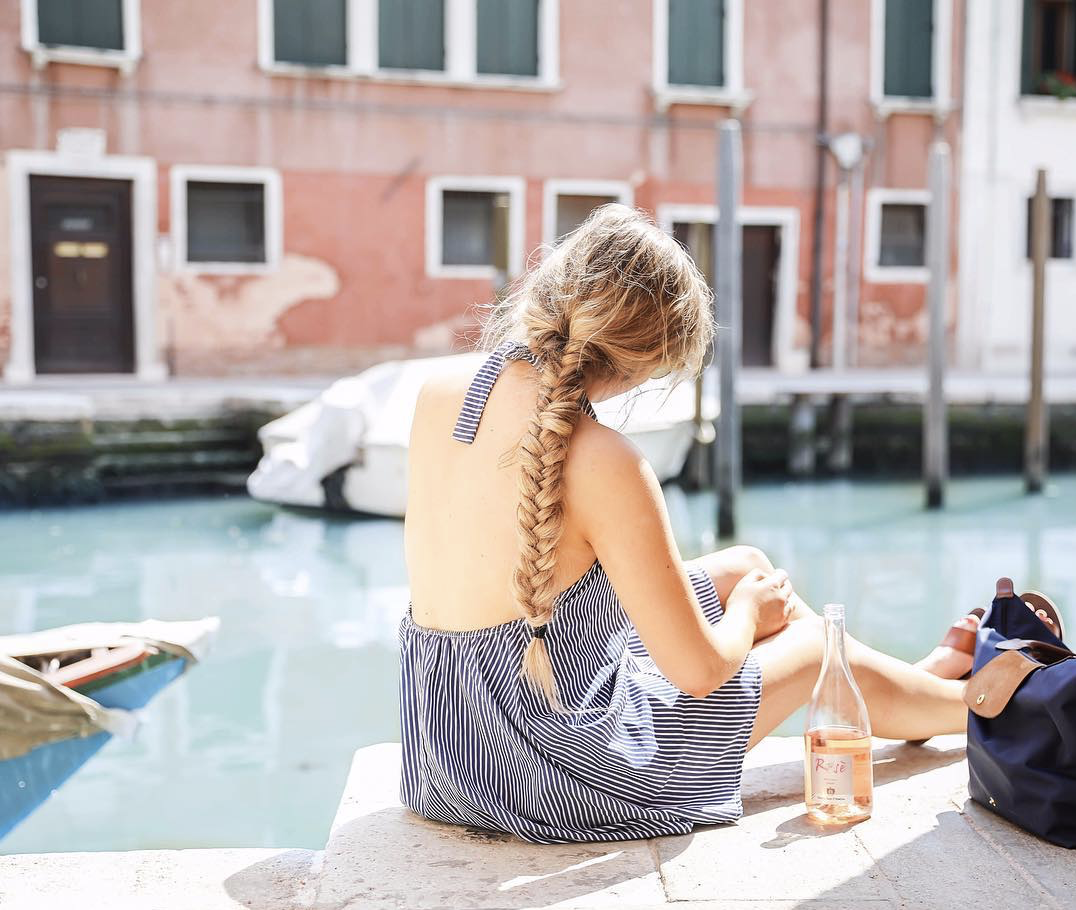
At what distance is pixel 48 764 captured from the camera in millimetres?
2949

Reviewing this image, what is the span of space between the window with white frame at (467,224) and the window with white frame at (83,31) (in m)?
3.12

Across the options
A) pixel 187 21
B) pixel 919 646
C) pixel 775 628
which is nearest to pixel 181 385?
pixel 187 21

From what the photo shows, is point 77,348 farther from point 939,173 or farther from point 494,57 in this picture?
point 939,173

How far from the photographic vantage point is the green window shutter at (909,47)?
1571 cm

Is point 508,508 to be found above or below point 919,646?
above

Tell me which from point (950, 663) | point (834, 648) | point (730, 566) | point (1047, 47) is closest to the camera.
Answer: point (834, 648)

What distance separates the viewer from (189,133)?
13633 millimetres

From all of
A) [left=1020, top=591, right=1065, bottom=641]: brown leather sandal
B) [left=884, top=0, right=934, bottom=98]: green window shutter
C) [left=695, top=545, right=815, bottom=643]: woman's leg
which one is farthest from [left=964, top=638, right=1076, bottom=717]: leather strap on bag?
[left=884, top=0, right=934, bottom=98]: green window shutter

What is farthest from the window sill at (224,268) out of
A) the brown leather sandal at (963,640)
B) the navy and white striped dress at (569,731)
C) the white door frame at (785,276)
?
the navy and white striped dress at (569,731)

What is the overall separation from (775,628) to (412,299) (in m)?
12.2

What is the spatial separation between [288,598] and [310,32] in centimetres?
828

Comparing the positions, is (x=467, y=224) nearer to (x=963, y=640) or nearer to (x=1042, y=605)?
Result: (x=963, y=640)

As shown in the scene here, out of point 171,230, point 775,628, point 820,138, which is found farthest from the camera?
point 820,138

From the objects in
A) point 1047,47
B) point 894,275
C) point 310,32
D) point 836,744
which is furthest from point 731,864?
point 1047,47
